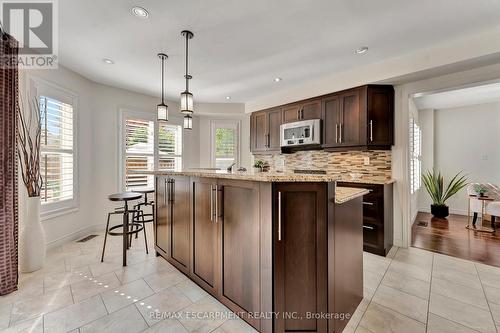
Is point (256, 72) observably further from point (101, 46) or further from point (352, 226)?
point (352, 226)

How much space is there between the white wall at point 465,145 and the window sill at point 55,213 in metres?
7.38

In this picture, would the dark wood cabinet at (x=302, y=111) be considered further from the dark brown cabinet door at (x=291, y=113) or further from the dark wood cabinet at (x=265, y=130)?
the dark wood cabinet at (x=265, y=130)

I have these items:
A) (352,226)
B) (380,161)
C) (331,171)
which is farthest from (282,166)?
(352,226)

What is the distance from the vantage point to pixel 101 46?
259 centimetres

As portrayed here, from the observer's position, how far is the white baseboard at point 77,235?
123 inches

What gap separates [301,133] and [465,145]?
422cm

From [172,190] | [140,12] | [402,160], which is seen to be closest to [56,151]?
[172,190]

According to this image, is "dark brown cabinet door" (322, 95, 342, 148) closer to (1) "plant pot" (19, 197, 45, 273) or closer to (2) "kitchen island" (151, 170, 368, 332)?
(2) "kitchen island" (151, 170, 368, 332)

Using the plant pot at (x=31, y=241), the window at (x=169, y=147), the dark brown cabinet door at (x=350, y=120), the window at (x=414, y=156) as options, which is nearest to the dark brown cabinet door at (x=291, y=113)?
the dark brown cabinet door at (x=350, y=120)

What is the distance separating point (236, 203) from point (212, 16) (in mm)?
1754

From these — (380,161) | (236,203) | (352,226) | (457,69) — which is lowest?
(352,226)

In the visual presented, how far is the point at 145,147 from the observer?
445 centimetres

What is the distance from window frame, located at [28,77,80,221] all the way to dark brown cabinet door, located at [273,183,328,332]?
3379 mm

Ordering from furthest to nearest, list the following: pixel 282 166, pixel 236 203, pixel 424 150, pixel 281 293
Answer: pixel 424 150 → pixel 282 166 → pixel 236 203 → pixel 281 293
